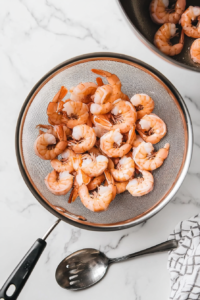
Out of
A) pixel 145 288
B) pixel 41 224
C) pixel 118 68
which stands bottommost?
pixel 145 288

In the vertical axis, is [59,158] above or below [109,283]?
above

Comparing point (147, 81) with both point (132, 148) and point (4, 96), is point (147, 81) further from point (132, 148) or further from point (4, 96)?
point (4, 96)

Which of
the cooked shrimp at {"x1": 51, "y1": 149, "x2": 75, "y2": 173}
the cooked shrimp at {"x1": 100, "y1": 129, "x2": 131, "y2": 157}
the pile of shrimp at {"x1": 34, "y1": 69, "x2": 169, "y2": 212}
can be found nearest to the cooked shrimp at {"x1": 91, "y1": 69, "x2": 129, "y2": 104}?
the pile of shrimp at {"x1": 34, "y1": 69, "x2": 169, "y2": 212}

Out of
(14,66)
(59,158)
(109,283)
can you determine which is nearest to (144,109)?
(59,158)

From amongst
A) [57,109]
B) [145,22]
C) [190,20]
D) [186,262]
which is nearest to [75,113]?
[57,109]

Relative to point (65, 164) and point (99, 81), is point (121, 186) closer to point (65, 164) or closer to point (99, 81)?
point (65, 164)

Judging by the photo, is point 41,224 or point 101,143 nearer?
point 101,143

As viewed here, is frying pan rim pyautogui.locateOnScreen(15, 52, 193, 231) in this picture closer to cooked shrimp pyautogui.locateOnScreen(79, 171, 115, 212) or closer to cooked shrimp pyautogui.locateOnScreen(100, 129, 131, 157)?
cooked shrimp pyautogui.locateOnScreen(79, 171, 115, 212)
